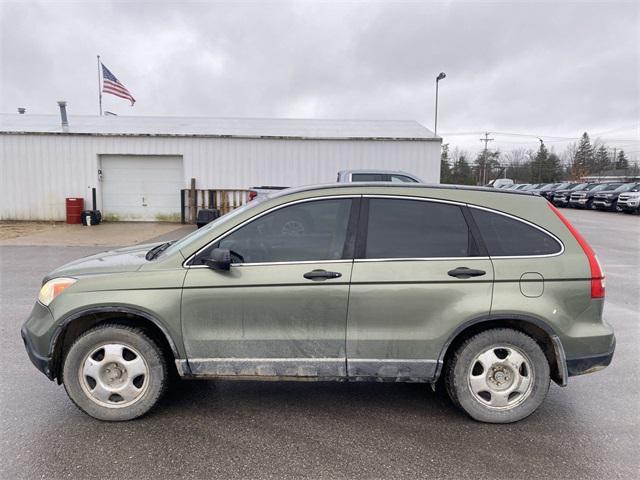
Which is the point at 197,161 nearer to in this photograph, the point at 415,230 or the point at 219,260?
the point at 219,260

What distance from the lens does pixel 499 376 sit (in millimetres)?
3109

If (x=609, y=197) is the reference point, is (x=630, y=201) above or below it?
below

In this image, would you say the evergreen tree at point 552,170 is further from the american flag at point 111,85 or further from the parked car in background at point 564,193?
the american flag at point 111,85

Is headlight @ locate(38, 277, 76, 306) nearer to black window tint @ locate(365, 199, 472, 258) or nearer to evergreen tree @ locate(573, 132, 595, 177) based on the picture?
black window tint @ locate(365, 199, 472, 258)

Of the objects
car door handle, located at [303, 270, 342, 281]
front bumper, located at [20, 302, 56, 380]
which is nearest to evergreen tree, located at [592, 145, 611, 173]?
car door handle, located at [303, 270, 342, 281]

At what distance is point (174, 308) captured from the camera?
3.00 meters

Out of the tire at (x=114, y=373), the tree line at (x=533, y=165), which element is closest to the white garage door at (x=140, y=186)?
the tire at (x=114, y=373)

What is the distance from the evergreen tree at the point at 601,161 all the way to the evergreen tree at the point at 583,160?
2.25 feet

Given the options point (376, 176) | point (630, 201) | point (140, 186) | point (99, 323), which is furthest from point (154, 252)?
point (630, 201)

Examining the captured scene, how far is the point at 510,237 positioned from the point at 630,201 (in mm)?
25408

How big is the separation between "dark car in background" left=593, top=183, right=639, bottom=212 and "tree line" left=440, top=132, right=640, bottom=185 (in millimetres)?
31641

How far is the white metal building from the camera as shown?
631 inches

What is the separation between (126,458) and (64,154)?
16.4 meters

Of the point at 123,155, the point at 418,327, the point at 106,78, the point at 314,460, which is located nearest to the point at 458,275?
the point at 418,327
